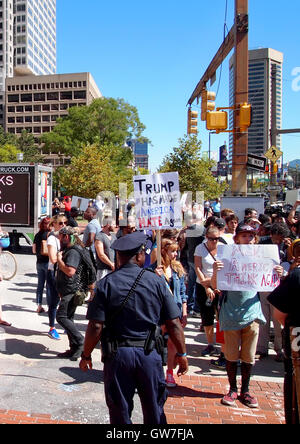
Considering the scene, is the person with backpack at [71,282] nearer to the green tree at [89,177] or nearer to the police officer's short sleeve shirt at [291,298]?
the police officer's short sleeve shirt at [291,298]

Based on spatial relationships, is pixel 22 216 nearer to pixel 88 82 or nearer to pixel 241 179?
pixel 241 179

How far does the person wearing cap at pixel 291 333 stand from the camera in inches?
129

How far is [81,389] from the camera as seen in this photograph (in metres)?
4.74

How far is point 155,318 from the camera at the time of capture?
3.12 m

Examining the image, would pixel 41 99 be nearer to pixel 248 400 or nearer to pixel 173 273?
pixel 173 273

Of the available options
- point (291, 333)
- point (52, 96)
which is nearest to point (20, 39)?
point (52, 96)

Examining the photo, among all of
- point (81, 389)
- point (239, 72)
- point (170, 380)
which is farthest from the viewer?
point (239, 72)

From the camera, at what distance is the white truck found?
13898 millimetres

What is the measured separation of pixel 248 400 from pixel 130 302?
7.39ft

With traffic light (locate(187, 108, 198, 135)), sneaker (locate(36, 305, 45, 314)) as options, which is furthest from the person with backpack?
traffic light (locate(187, 108, 198, 135))

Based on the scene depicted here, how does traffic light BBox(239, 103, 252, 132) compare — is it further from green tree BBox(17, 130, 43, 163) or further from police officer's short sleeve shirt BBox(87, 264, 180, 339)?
green tree BBox(17, 130, 43, 163)

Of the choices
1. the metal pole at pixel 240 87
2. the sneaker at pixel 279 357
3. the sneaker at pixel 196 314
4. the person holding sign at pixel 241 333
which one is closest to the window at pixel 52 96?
the metal pole at pixel 240 87

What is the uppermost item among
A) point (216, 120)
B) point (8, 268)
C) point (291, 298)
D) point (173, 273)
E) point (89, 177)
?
point (216, 120)

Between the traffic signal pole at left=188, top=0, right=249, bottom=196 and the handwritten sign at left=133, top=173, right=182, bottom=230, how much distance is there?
6444 millimetres
